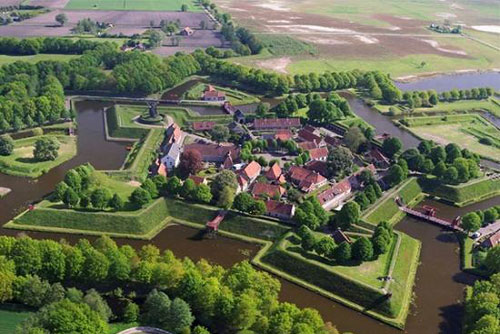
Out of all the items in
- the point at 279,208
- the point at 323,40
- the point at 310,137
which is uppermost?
the point at 323,40

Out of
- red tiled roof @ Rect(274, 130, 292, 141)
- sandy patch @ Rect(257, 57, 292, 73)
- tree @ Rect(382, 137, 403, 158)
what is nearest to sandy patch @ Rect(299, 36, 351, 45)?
sandy patch @ Rect(257, 57, 292, 73)

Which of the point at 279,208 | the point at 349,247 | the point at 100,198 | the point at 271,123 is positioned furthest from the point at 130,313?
the point at 271,123

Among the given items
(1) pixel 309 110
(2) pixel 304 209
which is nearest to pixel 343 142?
(1) pixel 309 110

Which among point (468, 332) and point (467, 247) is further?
point (467, 247)

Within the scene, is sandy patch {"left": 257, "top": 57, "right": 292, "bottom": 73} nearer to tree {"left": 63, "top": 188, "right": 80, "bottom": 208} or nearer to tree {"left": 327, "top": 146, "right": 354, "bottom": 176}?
tree {"left": 327, "top": 146, "right": 354, "bottom": 176}

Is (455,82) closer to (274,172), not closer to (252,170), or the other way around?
(274,172)

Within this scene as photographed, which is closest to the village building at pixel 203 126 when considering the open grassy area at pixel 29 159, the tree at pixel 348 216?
the open grassy area at pixel 29 159

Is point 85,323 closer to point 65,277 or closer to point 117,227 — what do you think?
point 65,277
